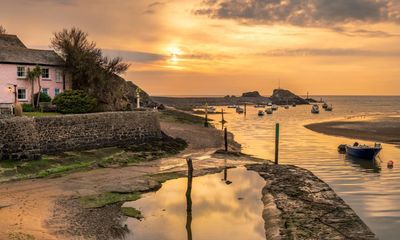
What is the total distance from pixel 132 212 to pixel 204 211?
400 centimetres

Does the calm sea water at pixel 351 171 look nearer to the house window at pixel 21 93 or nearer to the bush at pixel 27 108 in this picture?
the bush at pixel 27 108

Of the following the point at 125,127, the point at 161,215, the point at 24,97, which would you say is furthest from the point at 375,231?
the point at 24,97

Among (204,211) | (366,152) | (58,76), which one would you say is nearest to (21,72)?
(58,76)

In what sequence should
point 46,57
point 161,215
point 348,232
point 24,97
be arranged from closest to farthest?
point 348,232, point 161,215, point 24,97, point 46,57

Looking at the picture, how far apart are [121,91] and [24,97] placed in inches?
472

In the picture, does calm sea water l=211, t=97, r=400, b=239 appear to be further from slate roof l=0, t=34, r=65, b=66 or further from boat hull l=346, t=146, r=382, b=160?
slate roof l=0, t=34, r=65, b=66

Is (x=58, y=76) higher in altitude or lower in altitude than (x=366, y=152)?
higher


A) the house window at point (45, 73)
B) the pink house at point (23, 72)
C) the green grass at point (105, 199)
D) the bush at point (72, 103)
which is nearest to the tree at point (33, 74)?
the pink house at point (23, 72)

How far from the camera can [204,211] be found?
22969 millimetres

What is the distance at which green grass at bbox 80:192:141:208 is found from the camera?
2266 cm

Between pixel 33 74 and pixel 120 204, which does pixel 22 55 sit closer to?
pixel 33 74

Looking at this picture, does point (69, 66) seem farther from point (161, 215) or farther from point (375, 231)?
point (375, 231)

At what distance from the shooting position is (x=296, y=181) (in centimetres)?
2822

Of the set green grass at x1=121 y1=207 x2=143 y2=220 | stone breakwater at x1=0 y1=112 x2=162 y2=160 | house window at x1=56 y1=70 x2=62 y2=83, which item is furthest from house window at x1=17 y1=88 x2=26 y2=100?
green grass at x1=121 y1=207 x2=143 y2=220
